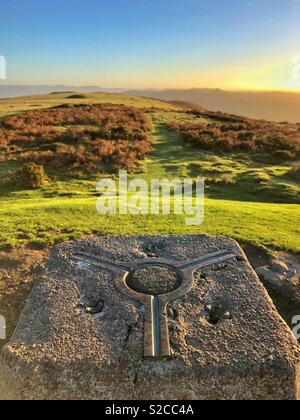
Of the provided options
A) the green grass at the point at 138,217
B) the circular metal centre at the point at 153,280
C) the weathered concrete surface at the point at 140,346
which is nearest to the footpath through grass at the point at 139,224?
the green grass at the point at 138,217

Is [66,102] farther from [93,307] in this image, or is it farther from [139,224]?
[93,307]

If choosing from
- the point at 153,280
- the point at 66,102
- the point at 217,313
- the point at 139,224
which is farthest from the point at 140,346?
the point at 66,102

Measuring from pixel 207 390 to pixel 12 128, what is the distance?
25902 millimetres

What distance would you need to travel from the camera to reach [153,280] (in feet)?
17.8

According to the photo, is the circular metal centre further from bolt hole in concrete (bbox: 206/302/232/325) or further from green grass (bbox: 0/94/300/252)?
green grass (bbox: 0/94/300/252)

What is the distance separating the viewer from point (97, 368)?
12.7 feet

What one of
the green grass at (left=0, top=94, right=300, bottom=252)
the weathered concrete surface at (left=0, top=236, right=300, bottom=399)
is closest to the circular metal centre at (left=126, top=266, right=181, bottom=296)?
the weathered concrete surface at (left=0, top=236, right=300, bottom=399)

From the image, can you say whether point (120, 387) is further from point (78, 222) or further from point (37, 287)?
point (78, 222)

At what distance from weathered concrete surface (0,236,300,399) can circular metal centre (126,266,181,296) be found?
0.09m

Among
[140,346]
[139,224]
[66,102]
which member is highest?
[66,102]

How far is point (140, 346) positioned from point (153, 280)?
53.3 inches

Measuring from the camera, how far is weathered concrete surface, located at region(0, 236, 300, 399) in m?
3.77

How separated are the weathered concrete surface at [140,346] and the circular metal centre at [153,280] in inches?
3.7

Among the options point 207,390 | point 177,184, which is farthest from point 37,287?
point 177,184
